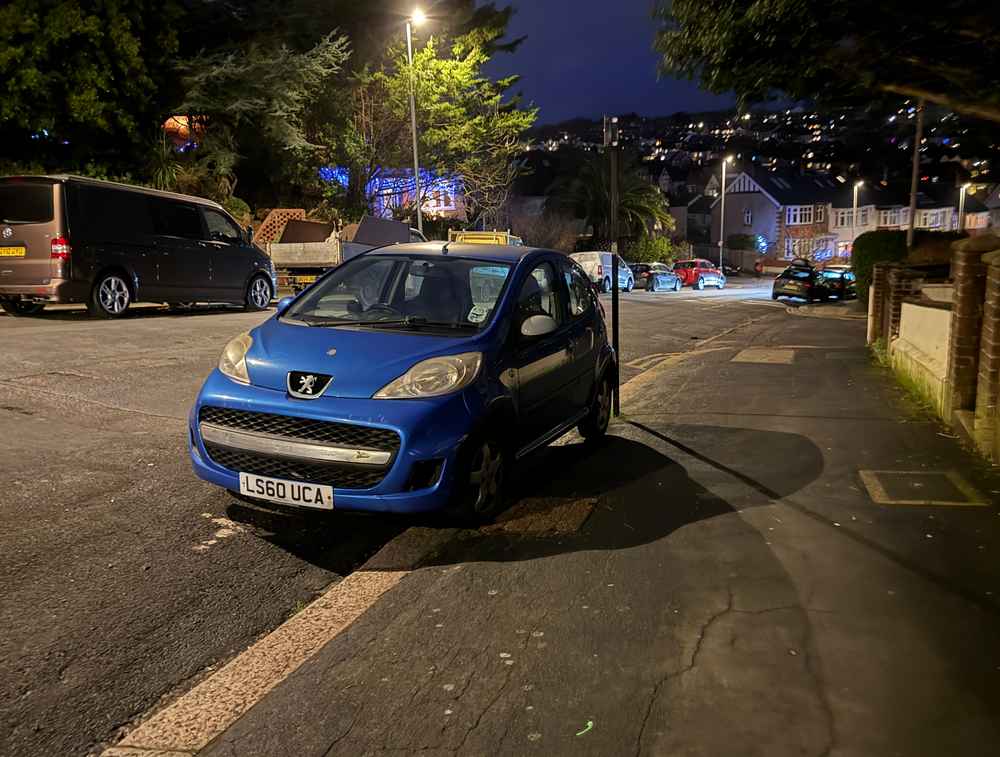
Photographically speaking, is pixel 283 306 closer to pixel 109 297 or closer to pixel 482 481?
pixel 482 481

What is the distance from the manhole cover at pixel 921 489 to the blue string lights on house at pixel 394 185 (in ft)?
94.7

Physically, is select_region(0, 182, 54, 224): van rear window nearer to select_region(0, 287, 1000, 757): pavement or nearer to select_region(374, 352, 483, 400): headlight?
select_region(0, 287, 1000, 757): pavement

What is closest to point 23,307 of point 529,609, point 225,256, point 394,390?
point 225,256

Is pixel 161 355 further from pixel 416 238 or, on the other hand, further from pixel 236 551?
pixel 416 238

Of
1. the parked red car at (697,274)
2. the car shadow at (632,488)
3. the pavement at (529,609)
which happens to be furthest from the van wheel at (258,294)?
the parked red car at (697,274)

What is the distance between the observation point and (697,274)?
4212cm

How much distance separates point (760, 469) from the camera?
5.87m

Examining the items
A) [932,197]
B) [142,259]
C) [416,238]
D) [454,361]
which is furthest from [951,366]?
[932,197]

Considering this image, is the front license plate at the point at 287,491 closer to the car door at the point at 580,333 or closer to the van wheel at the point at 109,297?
the car door at the point at 580,333

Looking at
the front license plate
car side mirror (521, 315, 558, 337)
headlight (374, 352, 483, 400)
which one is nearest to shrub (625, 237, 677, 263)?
car side mirror (521, 315, 558, 337)

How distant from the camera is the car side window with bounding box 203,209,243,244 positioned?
13961mm

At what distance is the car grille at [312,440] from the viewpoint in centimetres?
405

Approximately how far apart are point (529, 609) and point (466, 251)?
2953 millimetres

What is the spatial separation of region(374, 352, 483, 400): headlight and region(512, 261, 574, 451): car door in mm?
513
